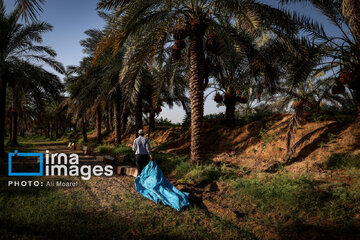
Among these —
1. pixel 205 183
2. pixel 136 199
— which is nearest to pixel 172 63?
pixel 205 183

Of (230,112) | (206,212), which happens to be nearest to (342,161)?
(206,212)

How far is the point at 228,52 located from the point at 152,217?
6418 mm

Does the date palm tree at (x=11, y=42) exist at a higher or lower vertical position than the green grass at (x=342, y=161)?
higher

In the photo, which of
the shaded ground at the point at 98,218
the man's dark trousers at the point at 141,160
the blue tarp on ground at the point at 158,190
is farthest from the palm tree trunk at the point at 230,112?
the shaded ground at the point at 98,218

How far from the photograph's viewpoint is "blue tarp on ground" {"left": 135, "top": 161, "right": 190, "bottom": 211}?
175 inches

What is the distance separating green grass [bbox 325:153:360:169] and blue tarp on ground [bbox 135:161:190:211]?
456 centimetres

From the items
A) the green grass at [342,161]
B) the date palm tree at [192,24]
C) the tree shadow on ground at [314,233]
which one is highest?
the date palm tree at [192,24]

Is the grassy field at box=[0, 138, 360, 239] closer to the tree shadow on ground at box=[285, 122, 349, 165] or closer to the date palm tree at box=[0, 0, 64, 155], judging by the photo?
the tree shadow on ground at box=[285, 122, 349, 165]

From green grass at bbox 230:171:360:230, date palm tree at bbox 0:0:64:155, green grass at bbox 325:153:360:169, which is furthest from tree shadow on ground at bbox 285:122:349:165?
date palm tree at bbox 0:0:64:155

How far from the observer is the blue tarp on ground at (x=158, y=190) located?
4.46 m

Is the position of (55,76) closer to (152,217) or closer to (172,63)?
(172,63)

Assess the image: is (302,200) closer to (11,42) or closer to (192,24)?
(192,24)

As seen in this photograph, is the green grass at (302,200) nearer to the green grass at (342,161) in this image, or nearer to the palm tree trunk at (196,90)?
the green grass at (342,161)

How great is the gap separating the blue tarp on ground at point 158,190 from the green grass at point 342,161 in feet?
15.0
